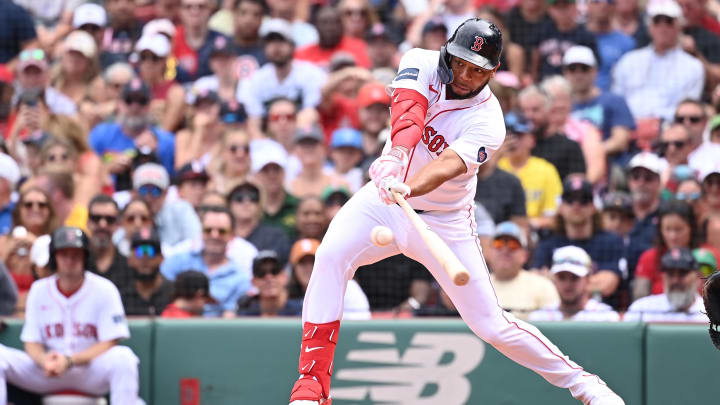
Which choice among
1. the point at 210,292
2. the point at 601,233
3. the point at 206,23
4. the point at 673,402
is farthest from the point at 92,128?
the point at 673,402

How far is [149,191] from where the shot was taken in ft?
28.1

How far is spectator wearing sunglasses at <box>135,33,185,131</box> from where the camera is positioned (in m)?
9.73

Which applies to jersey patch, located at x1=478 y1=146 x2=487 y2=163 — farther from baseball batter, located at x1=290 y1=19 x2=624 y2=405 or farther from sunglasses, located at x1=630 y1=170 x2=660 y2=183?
sunglasses, located at x1=630 y1=170 x2=660 y2=183

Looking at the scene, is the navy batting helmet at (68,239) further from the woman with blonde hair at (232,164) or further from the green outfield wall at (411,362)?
the woman with blonde hair at (232,164)

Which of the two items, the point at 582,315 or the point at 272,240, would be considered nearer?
the point at 582,315

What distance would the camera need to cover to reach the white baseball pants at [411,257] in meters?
5.07

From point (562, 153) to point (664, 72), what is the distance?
1.21 m

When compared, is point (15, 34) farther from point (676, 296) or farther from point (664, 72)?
point (676, 296)

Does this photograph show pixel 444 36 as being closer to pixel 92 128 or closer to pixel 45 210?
pixel 92 128

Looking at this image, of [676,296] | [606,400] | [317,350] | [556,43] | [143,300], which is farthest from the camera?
[556,43]

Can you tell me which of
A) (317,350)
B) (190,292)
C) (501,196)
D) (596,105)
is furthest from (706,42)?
(317,350)

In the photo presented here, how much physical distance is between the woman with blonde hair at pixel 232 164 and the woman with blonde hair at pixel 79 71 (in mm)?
1533

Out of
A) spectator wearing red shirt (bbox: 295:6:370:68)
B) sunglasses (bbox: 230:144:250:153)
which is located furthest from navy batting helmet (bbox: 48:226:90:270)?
spectator wearing red shirt (bbox: 295:6:370:68)

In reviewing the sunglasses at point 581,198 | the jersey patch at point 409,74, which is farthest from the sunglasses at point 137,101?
the jersey patch at point 409,74
